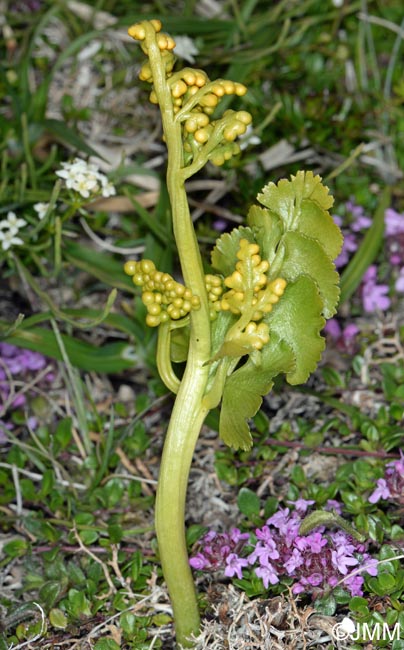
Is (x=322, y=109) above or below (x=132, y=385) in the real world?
above

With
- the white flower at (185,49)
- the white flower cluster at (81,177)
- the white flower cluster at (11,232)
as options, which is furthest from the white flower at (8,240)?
the white flower at (185,49)

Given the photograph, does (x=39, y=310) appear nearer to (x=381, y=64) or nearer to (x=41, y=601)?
(x=41, y=601)

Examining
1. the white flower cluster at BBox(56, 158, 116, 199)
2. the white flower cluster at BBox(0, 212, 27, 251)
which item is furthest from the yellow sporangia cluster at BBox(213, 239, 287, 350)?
the white flower cluster at BBox(0, 212, 27, 251)

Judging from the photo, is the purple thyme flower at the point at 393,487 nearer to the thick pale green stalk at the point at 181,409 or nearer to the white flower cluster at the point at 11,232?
the thick pale green stalk at the point at 181,409

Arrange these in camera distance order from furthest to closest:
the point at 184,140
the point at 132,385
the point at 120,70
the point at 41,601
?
the point at 120,70 < the point at 132,385 < the point at 41,601 < the point at 184,140

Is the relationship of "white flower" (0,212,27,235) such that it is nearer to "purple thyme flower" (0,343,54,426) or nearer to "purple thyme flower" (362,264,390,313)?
"purple thyme flower" (0,343,54,426)

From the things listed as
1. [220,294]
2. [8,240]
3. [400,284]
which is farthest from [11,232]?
[400,284]

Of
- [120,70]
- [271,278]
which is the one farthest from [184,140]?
[120,70]

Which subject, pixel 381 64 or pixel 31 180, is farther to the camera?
pixel 381 64
